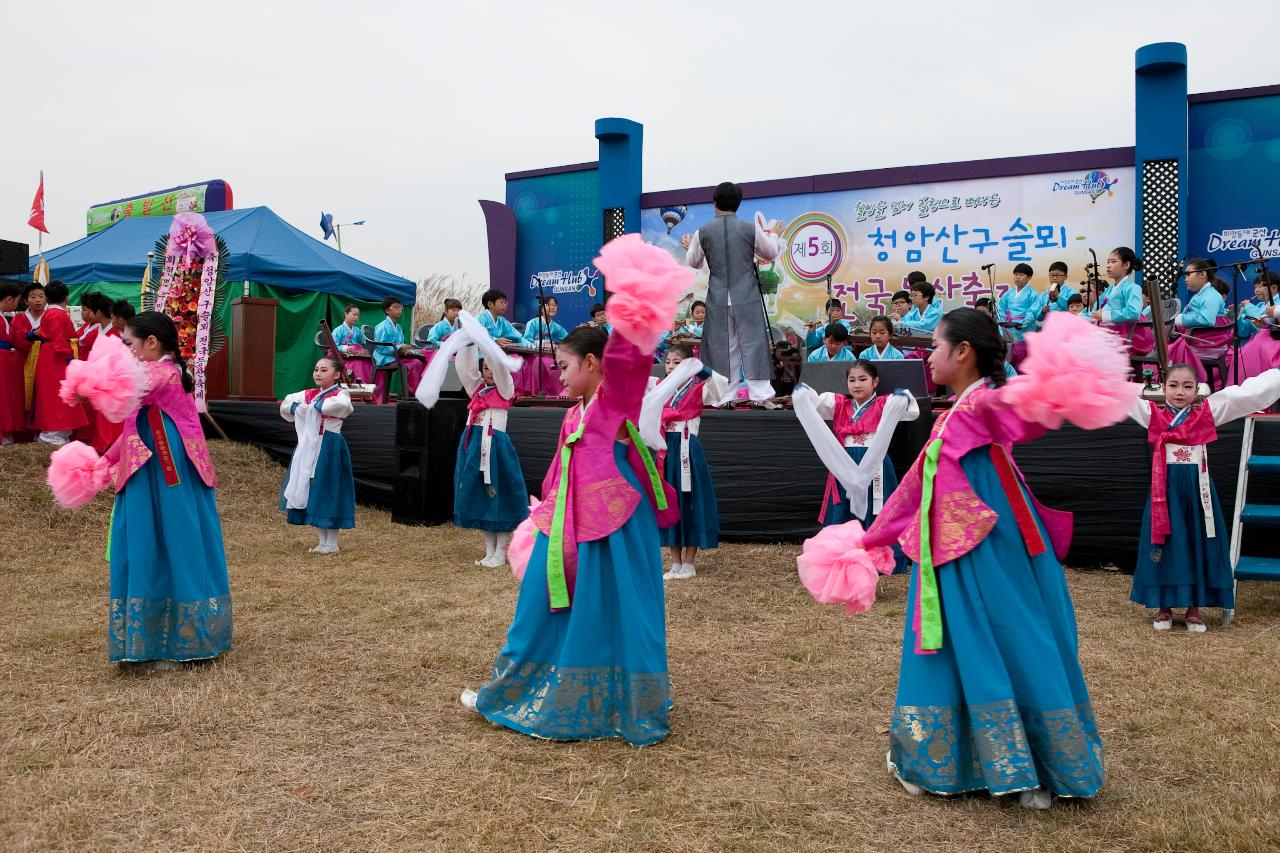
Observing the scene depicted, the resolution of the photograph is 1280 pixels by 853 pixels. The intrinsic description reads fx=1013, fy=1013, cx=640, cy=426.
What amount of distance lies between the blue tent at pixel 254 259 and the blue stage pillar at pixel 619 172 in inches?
146

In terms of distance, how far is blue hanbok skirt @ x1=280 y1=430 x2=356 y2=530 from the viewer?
715 cm

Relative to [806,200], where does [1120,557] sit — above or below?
below

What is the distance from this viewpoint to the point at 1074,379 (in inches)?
95.3

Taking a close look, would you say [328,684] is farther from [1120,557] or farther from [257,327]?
[257,327]

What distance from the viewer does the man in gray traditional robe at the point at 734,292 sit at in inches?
258

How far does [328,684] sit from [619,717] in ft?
4.41

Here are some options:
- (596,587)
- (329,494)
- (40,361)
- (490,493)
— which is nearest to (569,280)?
(40,361)

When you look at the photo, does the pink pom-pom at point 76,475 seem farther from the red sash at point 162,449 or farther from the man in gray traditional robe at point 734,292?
the man in gray traditional robe at point 734,292

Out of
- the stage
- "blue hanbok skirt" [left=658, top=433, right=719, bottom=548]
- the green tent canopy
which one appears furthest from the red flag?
"blue hanbok skirt" [left=658, top=433, right=719, bottom=548]

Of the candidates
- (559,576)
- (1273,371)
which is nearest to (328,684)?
(559,576)

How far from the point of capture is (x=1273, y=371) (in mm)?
4070

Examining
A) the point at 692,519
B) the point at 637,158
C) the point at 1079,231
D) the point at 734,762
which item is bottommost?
the point at 734,762

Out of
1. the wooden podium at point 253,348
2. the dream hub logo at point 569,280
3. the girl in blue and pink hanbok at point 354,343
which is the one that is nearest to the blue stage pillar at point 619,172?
the dream hub logo at point 569,280

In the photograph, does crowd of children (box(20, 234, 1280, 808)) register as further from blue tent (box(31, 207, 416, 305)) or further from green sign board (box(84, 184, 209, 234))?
green sign board (box(84, 184, 209, 234))
